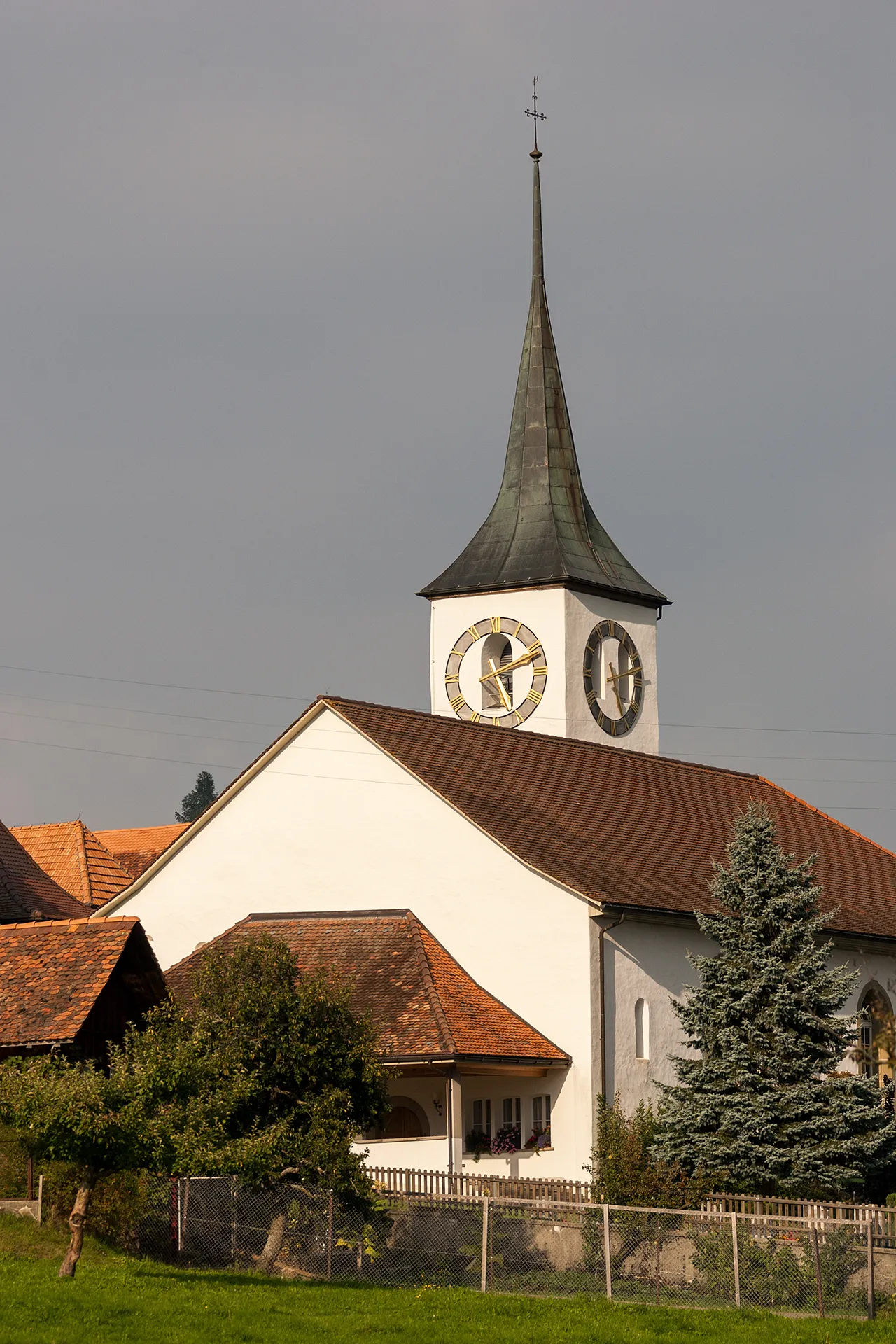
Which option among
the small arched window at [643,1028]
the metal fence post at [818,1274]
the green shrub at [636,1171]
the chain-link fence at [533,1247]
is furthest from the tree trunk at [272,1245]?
the small arched window at [643,1028]

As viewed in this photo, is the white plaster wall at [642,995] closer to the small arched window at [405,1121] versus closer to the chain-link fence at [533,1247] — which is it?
the small arched window at [405,1121]

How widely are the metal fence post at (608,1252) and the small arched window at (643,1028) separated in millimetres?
11025

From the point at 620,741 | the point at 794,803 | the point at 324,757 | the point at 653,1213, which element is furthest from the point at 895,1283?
the point at 620,741

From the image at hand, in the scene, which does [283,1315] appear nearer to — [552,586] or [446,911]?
[446,911]

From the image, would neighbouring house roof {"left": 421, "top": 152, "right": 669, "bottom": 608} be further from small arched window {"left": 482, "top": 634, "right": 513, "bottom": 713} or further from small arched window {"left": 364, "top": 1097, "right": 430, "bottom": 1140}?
small arched window {"left": 364, "top": 1097, "right": 430, "bottom": 1140}

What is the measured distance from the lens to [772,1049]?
101 ft

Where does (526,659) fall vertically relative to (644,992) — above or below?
above

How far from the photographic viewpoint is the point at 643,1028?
34.9 metres

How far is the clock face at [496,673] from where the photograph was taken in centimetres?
5475

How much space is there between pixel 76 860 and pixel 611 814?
718 inches

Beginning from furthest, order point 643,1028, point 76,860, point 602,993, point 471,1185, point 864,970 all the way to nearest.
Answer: point 76,860 → point 864,970 → point 643,1028 → point 602,993 → point 471,1185

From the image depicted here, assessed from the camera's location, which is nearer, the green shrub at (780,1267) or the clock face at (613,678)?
the green shrub at (780,1267)

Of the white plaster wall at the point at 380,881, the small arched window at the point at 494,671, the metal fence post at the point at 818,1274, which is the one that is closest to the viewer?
the metal fence post at the point at 818,1274

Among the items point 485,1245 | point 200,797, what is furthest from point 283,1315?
point 200,797
